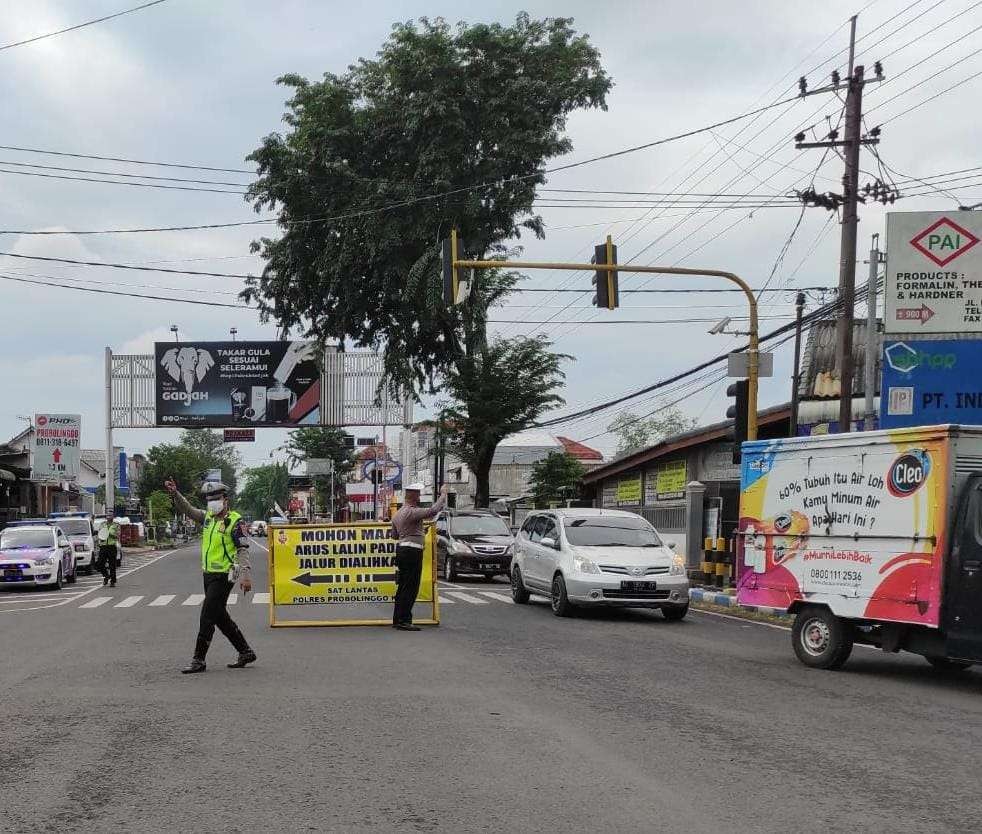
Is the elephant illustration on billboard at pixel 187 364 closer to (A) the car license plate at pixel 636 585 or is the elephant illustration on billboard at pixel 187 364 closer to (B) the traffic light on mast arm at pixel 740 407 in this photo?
(B) the traffic light on mast arm at pixel 740 407

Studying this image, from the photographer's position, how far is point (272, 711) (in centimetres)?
866

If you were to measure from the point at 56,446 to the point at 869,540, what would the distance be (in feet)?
150

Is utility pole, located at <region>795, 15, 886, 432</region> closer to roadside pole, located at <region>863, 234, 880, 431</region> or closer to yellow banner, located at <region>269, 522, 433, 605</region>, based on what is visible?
roadside pole, located at <region>863, 234, 880, 431</region>

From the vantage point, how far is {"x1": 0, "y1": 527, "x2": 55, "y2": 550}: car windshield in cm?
2797

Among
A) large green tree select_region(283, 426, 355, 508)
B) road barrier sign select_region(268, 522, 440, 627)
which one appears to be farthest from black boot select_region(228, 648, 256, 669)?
large green tree select_region(283, 426, 355, 508)

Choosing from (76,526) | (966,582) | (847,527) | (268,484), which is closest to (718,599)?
(847,527)

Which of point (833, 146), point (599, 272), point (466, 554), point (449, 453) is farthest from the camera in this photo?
point (449, 453)

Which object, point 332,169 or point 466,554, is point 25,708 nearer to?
point 466,554

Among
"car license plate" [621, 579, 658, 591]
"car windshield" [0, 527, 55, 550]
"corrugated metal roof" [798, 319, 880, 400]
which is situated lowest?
"car windshield" [0, 527, 55, 550]

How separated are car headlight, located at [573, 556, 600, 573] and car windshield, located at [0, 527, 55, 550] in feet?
53.4

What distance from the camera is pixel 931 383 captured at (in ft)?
64.1

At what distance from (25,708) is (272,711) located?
1.96 m

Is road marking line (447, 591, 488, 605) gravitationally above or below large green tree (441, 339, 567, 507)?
below

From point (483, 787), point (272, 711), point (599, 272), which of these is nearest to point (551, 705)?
point (272, 711)
